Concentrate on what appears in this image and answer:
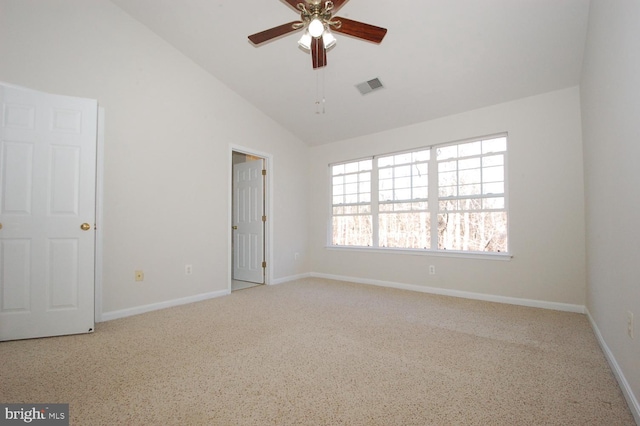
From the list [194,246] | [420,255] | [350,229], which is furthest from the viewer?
[350,229]

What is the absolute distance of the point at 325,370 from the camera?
6.55 ft

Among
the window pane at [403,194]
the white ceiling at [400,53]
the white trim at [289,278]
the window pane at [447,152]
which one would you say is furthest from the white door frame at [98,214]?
the window pane at [447,152]

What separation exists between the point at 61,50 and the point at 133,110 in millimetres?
754

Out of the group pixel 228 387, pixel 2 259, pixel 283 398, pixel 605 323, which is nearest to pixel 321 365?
pixel 283 398

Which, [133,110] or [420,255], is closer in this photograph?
[133,110]

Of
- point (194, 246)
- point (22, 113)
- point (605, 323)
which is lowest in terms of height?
point (605, 323)

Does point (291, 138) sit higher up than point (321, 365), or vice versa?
point (291, 138)

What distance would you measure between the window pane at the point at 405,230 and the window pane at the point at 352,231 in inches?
9.8

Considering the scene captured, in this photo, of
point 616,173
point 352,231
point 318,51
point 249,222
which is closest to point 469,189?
point 352,231

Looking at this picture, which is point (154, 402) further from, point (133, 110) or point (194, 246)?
point (133, 110)

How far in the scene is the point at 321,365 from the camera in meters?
2.07

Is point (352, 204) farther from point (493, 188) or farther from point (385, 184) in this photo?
point (493, 188)

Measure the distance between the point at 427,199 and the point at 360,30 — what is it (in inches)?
106

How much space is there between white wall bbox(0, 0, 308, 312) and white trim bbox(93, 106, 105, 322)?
5 centimetres
